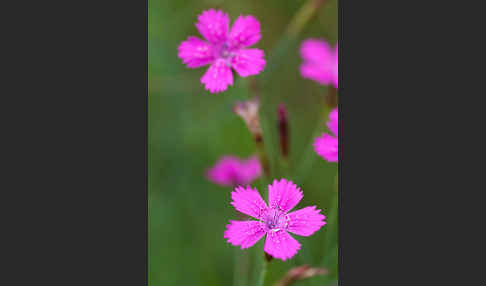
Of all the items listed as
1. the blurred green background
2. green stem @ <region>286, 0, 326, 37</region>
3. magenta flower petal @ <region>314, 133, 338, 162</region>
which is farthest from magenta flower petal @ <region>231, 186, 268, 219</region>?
green stem @ <region>286, 0, 326, 37</region>

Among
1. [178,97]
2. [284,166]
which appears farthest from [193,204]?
[284,166]

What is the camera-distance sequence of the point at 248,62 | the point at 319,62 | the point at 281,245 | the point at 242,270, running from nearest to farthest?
the point at 281,245 < the point at 248,62 < the point at 242,270 < the point at 319,62

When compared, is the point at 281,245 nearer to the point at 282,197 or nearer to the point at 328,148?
the point at 282,197

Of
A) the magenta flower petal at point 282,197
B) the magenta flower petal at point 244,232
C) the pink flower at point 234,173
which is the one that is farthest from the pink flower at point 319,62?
the magenta flower petal at point 244,232

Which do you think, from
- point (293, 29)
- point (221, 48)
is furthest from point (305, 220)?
point (293, 29)

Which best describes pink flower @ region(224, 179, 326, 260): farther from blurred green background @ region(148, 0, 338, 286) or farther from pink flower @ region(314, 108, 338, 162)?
blurred green background @ region(148, 0, 338, 286)
